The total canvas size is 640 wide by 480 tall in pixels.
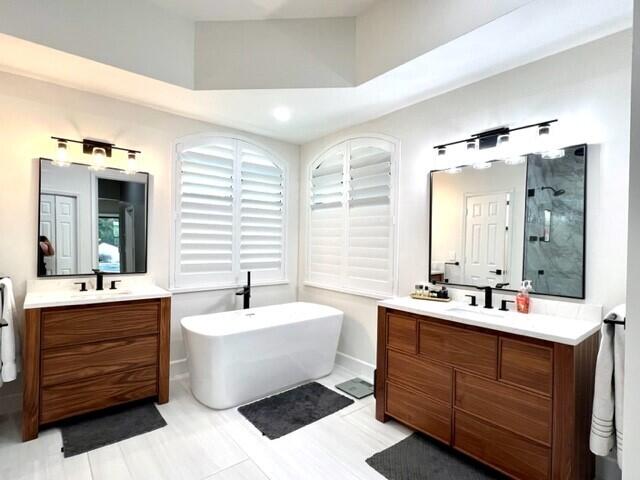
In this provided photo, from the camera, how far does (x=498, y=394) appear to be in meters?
1.91

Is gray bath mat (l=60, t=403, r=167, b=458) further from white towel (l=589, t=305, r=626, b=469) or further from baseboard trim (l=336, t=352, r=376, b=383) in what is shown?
white towel (l=589, t=305, r=626, b=469)

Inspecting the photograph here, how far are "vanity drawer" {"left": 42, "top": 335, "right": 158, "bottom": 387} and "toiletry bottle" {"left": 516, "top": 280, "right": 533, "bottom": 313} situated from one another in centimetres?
271

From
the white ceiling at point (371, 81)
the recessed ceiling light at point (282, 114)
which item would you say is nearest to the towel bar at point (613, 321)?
the white ceiling at point (371, 81)

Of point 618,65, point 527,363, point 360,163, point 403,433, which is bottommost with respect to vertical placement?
point 403,433

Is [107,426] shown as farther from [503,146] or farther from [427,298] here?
[503,146]

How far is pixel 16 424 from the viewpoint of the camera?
240 centimetres

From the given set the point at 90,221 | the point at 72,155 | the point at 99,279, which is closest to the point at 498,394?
the point at 99,279

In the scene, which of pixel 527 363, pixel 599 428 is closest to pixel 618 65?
pixel 527 363

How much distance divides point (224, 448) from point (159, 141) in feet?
8.74

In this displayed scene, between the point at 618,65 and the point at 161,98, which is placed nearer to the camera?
the point at 618,65

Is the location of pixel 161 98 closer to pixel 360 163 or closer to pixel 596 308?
pixel 360 163

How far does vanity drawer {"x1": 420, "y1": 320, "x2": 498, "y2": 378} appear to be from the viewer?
1.94 m

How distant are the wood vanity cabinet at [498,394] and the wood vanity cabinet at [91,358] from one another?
189cm

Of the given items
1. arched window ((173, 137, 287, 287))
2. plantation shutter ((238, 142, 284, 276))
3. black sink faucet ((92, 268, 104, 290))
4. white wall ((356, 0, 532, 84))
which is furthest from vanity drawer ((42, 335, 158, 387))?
white wall ((356, 0, 532, 84))
